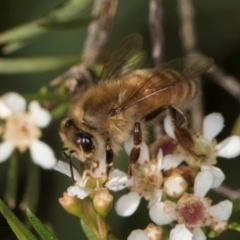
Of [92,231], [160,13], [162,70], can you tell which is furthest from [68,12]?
[92,231]

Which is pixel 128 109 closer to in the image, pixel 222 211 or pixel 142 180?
pixel 142 180

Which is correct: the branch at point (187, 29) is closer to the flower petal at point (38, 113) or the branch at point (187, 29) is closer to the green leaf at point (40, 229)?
the flower petal at point (38, 113)

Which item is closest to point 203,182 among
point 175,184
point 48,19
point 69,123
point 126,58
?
point 175,184

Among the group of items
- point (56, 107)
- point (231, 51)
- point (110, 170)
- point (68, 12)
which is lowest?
point (231, 51)

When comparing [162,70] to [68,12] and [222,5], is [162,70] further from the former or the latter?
[222,5]

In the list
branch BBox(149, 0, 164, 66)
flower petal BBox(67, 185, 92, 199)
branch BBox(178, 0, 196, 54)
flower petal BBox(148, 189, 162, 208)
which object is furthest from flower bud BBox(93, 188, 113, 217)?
branch BBox(178, 0, 196, 54)

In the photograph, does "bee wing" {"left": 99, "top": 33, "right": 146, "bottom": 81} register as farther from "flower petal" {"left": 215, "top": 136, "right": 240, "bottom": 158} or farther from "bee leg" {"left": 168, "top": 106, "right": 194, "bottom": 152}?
"flower petal" {"left": 215, "top": 136, "right": 240, "bottom": 158}
